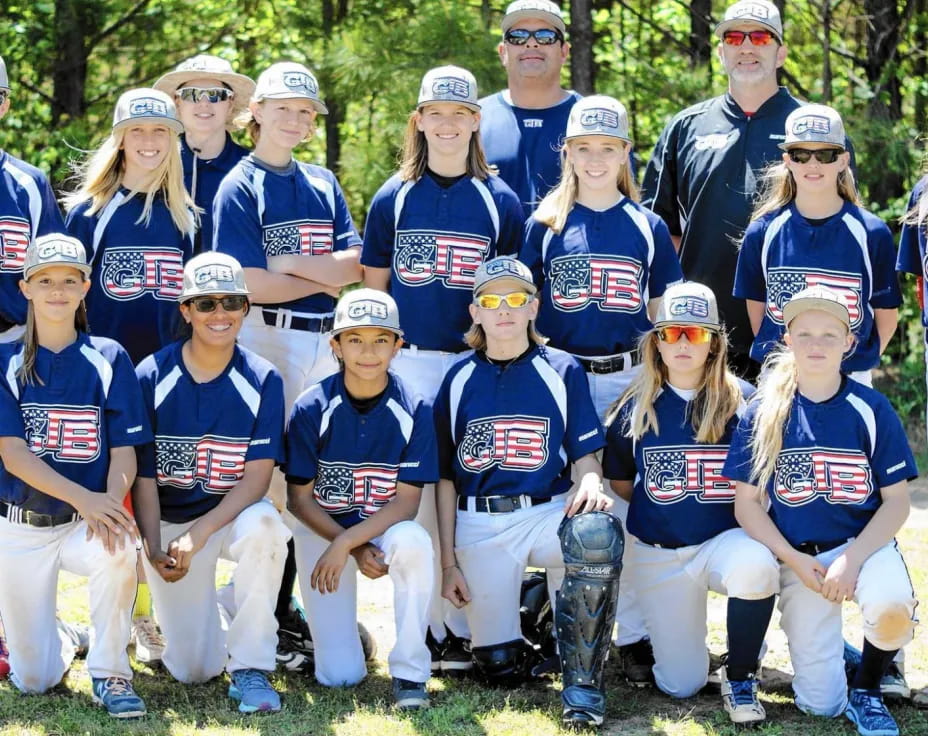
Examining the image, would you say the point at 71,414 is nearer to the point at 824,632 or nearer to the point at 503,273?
the point at 503,273

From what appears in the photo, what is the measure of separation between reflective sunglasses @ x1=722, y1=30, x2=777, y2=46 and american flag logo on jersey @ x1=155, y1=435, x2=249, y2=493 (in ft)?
9.51

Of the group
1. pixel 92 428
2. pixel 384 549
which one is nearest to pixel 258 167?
pixel 92 428

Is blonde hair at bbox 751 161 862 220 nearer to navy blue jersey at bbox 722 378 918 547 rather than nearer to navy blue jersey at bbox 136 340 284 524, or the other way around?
navy blue jersey at bbox 722 378 918 547

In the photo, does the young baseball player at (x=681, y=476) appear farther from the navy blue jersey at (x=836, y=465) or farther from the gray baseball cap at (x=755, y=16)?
the gray baseball cap at (x=755, y=16)

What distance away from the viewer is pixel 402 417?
17.3 ft

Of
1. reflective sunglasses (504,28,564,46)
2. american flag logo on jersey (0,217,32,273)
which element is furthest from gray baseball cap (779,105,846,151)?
american flag logo on jersey (0,217,32,273)

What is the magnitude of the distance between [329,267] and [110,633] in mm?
1807

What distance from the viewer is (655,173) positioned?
6328 mm

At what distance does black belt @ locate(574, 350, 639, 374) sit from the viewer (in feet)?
18.2

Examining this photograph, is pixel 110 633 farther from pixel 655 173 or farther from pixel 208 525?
pixel 655 173

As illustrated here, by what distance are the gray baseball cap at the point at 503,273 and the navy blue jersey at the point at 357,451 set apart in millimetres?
544

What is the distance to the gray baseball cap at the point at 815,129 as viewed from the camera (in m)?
5.27

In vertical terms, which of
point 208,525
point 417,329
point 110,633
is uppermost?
point 417,329

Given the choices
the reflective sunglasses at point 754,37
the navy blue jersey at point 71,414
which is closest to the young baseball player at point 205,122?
the navy blue jersey at point 71,414
